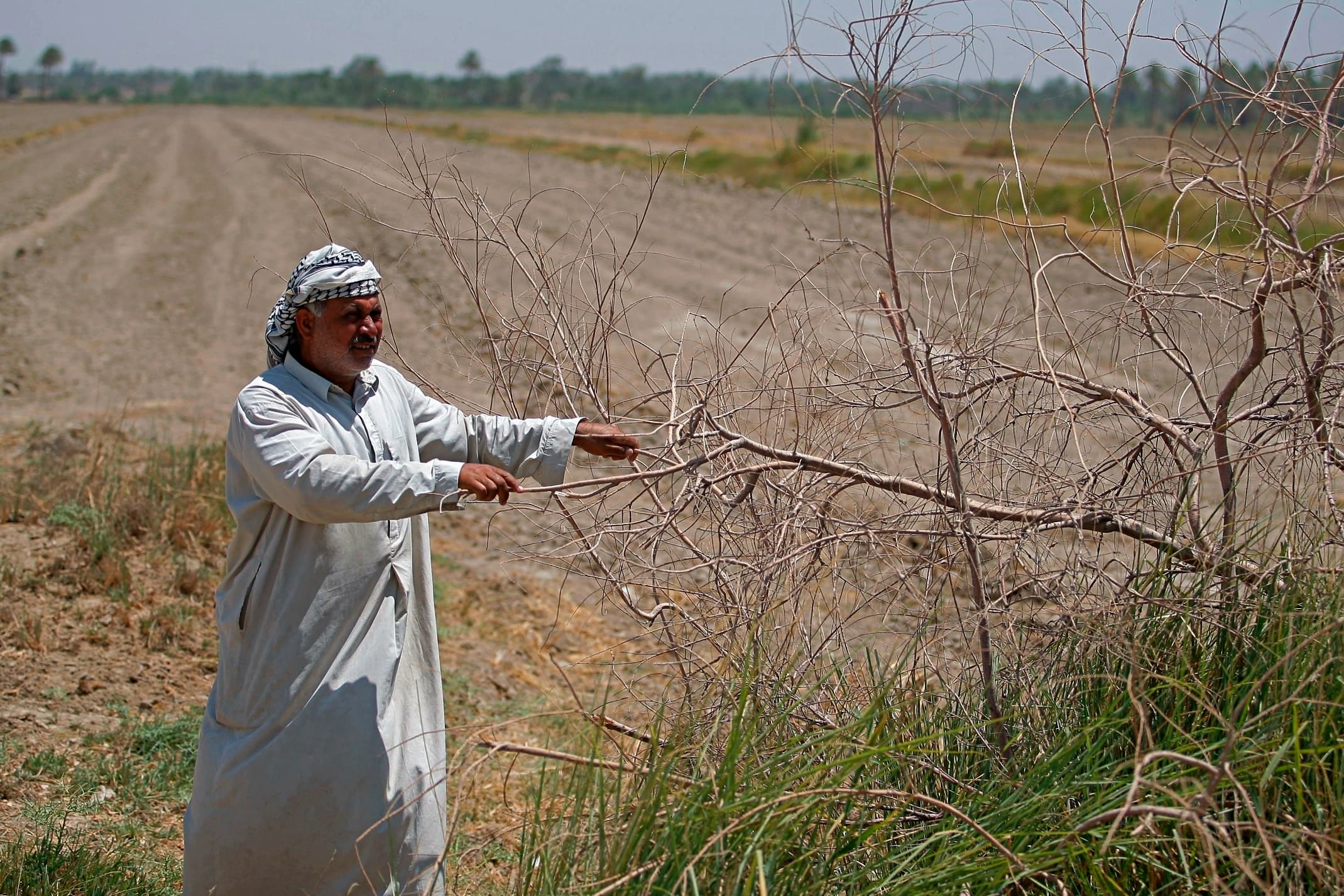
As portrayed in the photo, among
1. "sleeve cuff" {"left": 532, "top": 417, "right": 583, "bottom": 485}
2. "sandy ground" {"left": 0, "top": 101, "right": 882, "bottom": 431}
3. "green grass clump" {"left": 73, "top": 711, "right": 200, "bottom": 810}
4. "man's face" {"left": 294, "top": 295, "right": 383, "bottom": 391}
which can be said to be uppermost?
"man's face" {"left": 294, "top": 295, "right": 383, "bottom": 391}

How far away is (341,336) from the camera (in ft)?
9.25

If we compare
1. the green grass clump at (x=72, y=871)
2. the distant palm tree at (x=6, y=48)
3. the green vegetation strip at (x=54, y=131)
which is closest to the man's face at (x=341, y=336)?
the green grass clump at (x=72, y=871)

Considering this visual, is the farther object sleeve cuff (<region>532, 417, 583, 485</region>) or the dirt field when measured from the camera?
the dirt field

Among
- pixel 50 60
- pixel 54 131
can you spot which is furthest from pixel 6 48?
pixel 54 131

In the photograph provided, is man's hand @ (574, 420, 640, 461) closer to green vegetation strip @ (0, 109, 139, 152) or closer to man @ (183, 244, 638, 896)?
man @ (183, 244, 638, 896)

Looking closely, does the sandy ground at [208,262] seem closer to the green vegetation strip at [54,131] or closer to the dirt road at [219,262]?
the dirt road at [219,262]

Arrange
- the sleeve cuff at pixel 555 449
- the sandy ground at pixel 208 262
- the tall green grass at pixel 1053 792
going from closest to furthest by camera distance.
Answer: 1. the tall green grass at pixel 1053 792
2. the sleeve cuff at pixel 555 449
3. the sandy ground at pixel 208 262

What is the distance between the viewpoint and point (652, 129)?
229ft

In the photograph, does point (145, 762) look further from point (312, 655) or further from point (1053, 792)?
point (1053, 792)

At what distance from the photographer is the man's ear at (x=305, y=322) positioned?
282 cm

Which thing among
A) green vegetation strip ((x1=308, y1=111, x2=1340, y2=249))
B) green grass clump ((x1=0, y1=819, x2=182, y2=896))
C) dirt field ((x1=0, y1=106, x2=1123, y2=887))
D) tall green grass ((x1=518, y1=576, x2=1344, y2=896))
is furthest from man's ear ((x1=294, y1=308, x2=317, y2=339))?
green grass clump ((x1=0, y1=819, x2=182, y2=896))

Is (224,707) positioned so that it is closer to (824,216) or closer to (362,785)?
(362,785)

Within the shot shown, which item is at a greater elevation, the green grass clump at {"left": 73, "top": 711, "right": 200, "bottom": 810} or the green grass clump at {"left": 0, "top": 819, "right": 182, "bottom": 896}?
the green grass clump at {"left": 0, "top": 819, "right": 182, "bottom": 896}

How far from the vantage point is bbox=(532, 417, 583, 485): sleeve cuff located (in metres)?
3.02
